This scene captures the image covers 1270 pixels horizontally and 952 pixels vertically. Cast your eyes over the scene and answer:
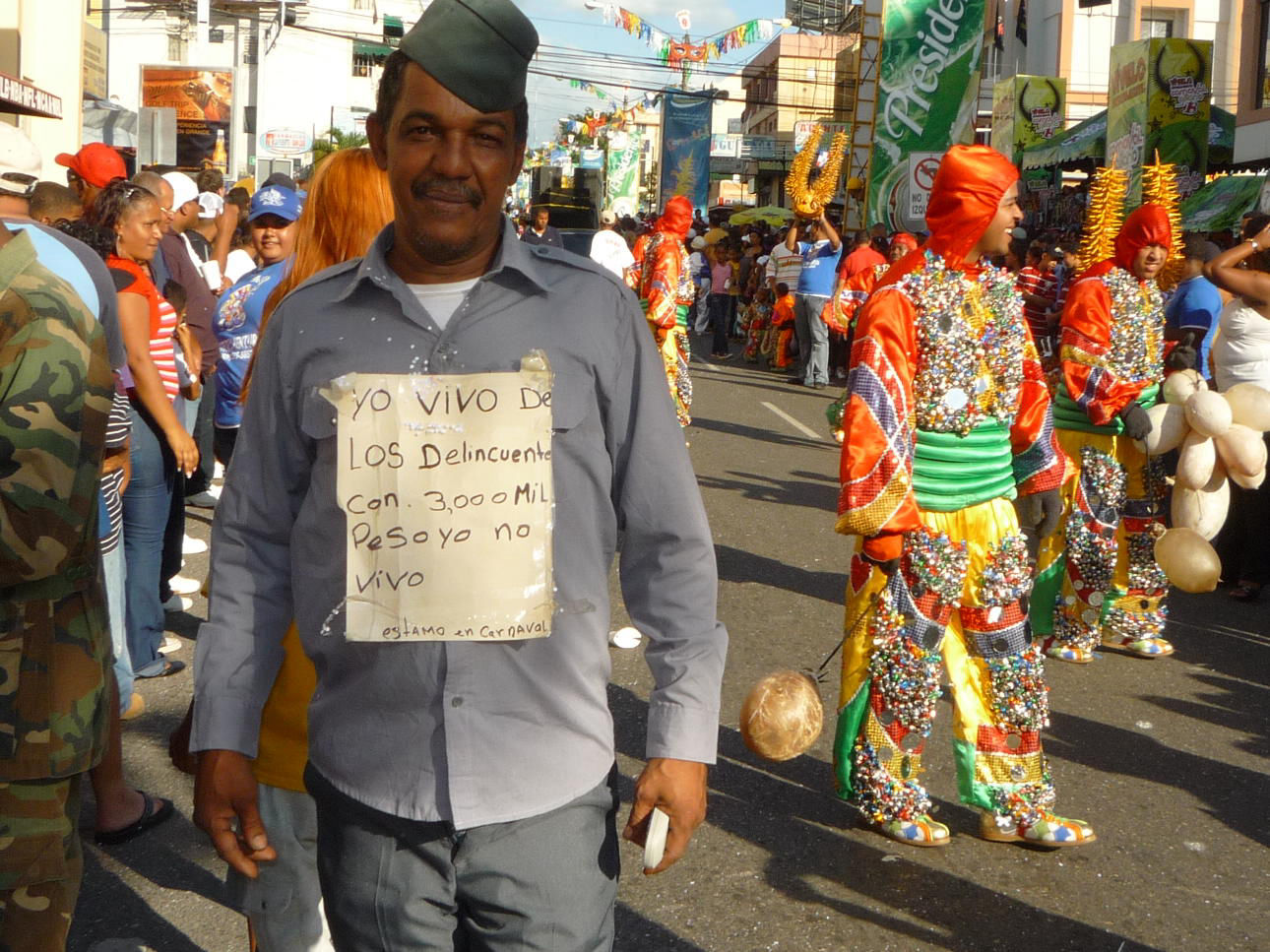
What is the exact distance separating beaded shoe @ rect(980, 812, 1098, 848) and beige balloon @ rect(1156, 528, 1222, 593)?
167 centimetres

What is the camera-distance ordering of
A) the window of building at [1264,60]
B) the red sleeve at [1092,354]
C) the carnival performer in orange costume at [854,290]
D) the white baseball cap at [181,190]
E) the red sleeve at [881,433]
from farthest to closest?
the window of building at [1264,60] < the carnival performer in orange costume at [854,290] < the white baseball cap at [181,190] < the red sleeve at [1092,354] < the red sleeve at [881,433]

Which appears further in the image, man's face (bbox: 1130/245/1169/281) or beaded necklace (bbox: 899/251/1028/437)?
man's face (bbox: 1130/245/1169/281)

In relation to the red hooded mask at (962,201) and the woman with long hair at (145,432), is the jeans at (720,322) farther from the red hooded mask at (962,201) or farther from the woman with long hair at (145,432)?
the red hooded mask at (962,201)

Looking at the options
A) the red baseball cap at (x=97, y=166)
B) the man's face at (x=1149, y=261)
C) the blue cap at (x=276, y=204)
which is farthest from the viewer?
the red baseball cap at (x=97, y=166)

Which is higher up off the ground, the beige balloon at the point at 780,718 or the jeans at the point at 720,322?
the jeans at the point at 720,322

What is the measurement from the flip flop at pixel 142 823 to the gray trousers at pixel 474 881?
94.8 inches

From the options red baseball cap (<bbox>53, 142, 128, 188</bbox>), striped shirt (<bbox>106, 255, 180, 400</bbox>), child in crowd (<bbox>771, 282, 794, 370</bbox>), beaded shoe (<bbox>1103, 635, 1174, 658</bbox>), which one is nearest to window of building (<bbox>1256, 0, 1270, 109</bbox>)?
child in crowd (<bbox>771, 282, 794, 370</bbox>)

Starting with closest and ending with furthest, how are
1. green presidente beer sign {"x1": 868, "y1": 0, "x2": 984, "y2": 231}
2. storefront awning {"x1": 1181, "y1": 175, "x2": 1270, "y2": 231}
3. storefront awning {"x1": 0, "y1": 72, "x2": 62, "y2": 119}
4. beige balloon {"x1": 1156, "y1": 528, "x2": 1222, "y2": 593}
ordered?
beige balloon {"x1": 1156, "y1": 528, "x2": 1222, "y2": 593}
storefront awning {"x1": 0, "y1": 72, "x2": 62, "y2": 119}
storefront awning {"x1": 1181, "y1": 175, "x2": 1270, "y2": 231}
green presidente beer sign {"x1": 868, "y1": 0, "x2": 984, "y2": 231}

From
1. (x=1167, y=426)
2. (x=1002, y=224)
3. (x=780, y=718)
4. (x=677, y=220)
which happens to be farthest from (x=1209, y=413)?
(x=677, y=220)

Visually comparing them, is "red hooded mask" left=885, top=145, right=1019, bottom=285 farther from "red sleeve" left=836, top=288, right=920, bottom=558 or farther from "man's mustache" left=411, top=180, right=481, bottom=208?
"man's mustache" left=411, top=180, right=481, bottom=208

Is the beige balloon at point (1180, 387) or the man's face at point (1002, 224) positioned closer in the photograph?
the man's face at point (1002, 224)

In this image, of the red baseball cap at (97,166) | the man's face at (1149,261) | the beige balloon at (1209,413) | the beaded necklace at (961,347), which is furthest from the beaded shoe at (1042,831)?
the red baseball cap at (97,166)

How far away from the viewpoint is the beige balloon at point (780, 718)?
141 inches

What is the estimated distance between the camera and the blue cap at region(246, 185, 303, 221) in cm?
520
